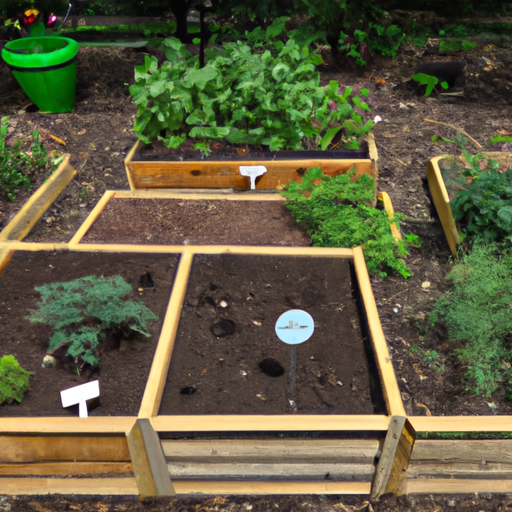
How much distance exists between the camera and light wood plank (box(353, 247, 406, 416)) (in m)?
1.78

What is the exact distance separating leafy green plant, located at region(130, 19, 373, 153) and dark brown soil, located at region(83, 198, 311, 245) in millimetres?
456

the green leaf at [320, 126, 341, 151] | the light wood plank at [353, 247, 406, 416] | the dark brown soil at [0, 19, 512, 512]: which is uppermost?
the green leaf at [320, 126, 341, 151]

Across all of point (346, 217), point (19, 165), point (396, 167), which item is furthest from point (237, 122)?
point (19, 165)

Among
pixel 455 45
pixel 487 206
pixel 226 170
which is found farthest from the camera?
pixel 455 45

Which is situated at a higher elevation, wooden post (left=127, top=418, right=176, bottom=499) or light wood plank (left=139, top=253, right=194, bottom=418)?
light wood plank (left=139, top=253, right=194, bottom=418)

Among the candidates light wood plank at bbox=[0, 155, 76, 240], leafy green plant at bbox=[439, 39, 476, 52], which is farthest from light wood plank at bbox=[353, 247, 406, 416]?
leafy green plant at bbox=[439, 39, 476, 52]

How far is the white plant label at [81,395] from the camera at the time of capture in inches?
69.5

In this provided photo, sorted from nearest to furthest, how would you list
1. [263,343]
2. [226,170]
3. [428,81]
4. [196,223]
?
1. [263,343]
2. [196,223]
3. [226,170]
4. [428,81]

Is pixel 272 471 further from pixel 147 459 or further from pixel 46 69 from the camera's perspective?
pixel 46 69

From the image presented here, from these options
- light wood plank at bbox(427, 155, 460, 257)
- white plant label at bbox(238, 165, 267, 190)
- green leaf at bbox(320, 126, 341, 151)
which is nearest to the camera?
light wood plank at bbox(427, 155, 460, 257)

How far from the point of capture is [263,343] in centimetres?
214

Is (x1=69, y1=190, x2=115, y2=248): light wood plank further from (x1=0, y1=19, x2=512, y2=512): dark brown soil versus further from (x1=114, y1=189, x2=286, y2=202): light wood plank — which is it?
(x1=0, y1=19, x2=512, y2=512): dark brown soil

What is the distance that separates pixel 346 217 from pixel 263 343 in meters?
0.94

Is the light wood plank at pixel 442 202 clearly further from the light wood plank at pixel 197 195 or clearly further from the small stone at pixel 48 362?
the small stone at pixel 48 362
